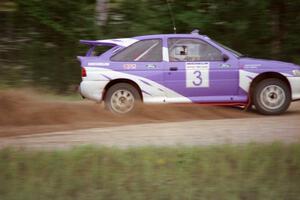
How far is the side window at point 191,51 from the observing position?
11.3 m

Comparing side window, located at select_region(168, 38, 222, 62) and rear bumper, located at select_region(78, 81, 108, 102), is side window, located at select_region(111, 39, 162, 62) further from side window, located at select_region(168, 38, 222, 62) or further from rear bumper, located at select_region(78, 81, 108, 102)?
rear bumper, located at select_region(78, 81, 108, 102)

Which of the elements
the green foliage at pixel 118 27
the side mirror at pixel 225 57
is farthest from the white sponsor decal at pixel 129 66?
the green foliage at pixel 118 27

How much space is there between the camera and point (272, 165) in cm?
709

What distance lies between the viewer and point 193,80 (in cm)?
1127

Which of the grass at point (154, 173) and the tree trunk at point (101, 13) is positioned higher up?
the tree trunk at point (101, 13)

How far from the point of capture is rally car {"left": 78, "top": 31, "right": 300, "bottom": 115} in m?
11.2

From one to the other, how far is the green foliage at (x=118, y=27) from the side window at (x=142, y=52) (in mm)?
4901

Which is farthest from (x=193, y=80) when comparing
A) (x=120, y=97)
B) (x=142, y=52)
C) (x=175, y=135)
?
(x=175, y=135)

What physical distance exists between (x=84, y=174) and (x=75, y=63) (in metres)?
10.4

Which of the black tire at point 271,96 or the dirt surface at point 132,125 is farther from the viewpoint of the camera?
the black tire at point 271,96

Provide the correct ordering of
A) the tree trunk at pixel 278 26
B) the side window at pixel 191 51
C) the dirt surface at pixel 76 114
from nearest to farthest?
the dirt surface at pixel 76 114 → the side window at pixel 191 51 → the tree trunk at pixel 278 26

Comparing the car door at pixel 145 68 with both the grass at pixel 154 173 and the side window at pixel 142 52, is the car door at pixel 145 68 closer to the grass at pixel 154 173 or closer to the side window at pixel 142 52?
the side window at pixel 142 52

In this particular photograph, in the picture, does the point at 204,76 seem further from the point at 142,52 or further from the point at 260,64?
the point at 142,52

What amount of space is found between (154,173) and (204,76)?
459 centimetres
